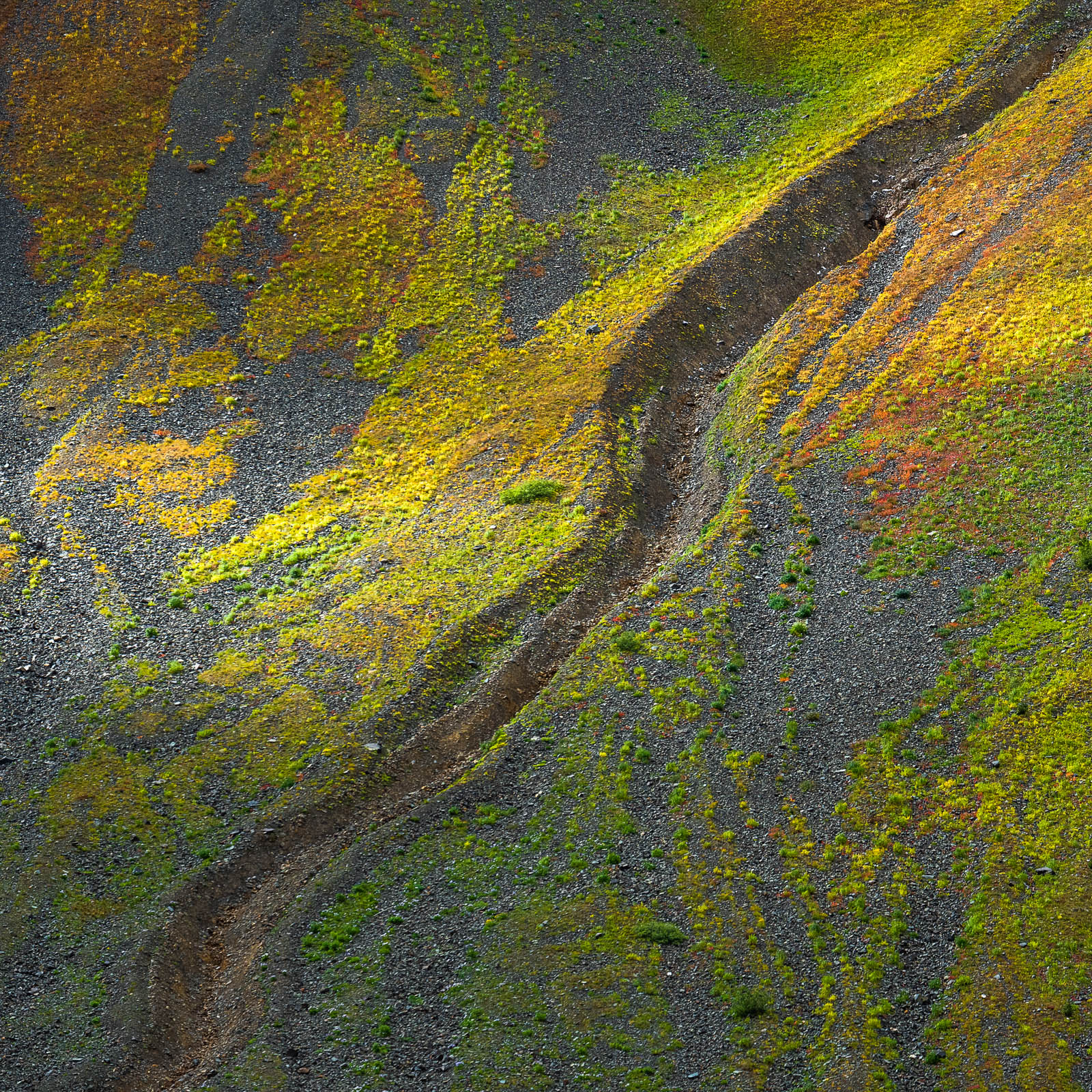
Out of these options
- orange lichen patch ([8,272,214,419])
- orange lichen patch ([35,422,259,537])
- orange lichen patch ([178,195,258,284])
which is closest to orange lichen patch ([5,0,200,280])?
orange lichen patch ([8,272,214,419])

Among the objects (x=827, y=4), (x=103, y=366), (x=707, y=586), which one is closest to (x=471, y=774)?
(x=707, y=586)

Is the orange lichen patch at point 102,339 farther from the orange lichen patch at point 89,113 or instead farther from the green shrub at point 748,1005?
the green shrub at point 748,1005

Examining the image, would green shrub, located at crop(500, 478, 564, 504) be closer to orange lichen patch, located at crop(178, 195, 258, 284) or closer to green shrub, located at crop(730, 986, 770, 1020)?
green shrub, located at crop(730, 986, 770, 1020)

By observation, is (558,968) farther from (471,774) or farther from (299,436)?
(299,436)

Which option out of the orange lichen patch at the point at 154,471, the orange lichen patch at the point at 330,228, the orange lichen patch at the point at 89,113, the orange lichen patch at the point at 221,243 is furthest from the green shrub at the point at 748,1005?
the orange lichen patch at the point at 89,113

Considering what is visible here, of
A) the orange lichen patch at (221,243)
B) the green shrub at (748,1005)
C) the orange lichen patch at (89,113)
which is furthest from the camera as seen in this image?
the orange lichen patch at (89,113)

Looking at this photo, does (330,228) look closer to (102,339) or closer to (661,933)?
(102,339)

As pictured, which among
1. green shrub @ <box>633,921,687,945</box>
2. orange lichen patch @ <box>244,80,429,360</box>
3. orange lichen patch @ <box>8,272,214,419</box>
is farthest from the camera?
orange lichen patch @ <box>244,80,429,360</box>

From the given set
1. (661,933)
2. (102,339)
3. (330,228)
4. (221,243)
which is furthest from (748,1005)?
(221,243)
